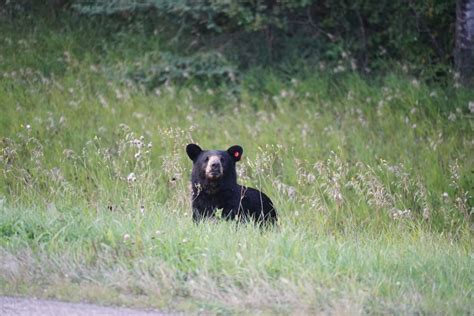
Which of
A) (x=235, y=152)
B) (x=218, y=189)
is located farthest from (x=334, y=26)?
(x=218, y=189)

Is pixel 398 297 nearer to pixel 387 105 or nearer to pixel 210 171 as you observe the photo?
pixel 210 171

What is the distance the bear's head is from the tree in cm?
736

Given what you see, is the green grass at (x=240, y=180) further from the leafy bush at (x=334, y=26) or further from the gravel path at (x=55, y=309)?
the leafy bush at (x=334, y=26)

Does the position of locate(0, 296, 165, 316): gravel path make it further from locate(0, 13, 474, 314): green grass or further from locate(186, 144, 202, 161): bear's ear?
locate(186, 144, 202, 161): bear's ear

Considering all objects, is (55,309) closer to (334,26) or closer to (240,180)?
(240,180)

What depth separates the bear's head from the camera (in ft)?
27.7

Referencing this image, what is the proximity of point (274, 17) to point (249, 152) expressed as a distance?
3.70m

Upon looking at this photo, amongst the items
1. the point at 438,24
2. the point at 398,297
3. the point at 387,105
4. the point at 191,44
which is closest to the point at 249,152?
the point at 387,105

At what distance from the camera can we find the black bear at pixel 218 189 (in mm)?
8547

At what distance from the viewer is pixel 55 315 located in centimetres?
588

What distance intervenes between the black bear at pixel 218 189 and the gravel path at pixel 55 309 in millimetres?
2587

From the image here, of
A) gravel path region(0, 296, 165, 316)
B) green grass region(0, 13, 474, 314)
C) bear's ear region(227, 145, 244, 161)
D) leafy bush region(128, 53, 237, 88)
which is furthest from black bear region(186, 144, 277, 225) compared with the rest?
leafy bush region(128, 53, 237, 88)

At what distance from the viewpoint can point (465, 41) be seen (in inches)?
587

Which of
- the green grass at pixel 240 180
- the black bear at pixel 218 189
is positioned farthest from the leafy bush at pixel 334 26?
the black bear at pixel 218 189
